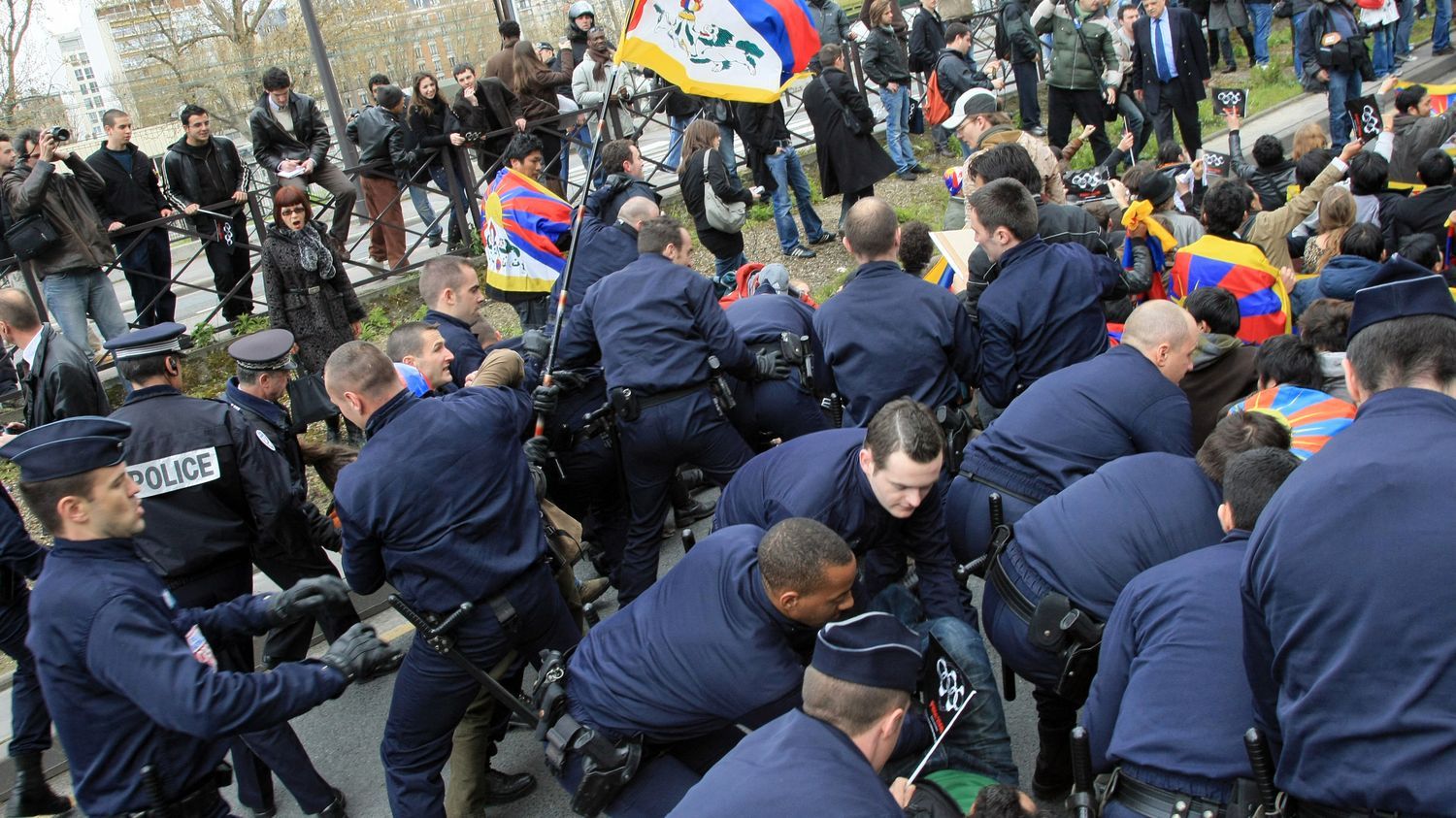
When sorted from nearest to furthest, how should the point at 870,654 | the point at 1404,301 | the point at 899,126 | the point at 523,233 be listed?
the point at 870,654 → the point at 1404,301 → the point at 523,233 → the point at 899,126

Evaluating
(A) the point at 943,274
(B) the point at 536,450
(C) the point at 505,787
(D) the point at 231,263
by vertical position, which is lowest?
(C) the point at 505,787

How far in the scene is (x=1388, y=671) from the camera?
92.8 inches

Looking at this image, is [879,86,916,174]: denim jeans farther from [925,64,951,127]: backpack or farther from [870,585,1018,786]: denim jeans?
[870,585,1018,786]: denim jeans

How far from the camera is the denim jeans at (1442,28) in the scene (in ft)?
45.3

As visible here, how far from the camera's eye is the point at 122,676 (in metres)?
3.23

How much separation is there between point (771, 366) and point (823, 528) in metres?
2.26

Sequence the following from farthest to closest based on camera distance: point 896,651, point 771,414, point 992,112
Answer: point 992,112 → point 771,414 → point 896,651

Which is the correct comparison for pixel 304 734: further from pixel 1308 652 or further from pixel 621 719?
pixel 1308 652

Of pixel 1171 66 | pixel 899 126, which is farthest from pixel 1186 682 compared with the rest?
pixel 899 126

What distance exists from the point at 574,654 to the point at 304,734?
207cm

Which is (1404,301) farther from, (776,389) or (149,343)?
(149,343)

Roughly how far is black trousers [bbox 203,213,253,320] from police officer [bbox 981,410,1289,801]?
7.97 metres

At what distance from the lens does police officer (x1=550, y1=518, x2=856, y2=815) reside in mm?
3215

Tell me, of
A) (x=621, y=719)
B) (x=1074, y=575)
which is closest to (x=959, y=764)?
(x=1074, y=575)
